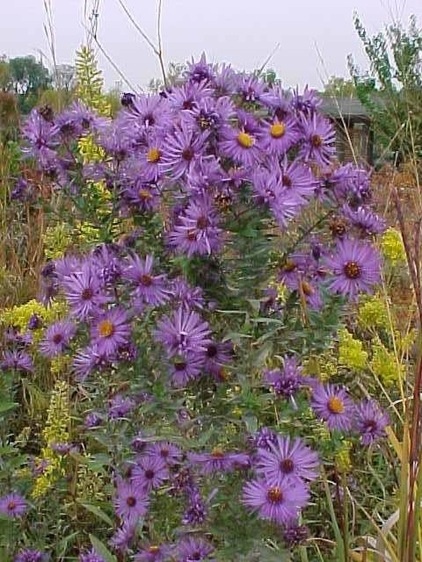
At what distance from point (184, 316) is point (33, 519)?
81 cm

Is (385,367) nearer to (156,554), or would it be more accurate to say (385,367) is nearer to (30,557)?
(156,554)

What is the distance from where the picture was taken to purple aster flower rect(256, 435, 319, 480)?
0.94 metres

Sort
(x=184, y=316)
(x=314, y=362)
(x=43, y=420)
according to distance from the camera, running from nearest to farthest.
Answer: (x=184, y=316)
(x=314, y=362)
(x=43, y=420)

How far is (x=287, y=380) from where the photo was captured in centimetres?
98

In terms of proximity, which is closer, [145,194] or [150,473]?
[145,194]

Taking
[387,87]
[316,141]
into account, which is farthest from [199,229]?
[387,87]

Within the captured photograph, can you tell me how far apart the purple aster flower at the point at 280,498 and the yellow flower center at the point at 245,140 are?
0.35 m

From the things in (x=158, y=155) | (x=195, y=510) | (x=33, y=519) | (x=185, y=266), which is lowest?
(x=33, y=519)

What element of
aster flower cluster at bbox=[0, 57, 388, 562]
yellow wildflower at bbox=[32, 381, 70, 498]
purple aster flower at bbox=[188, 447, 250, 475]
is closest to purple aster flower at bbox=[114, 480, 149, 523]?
aster flower cluster at bbox=[0, 57, 388, 562]

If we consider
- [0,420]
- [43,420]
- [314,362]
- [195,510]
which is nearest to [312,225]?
[314,362]

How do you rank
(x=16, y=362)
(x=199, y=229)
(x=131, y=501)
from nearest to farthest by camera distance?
(x=199, y=229), (x=131, y=501), (x=16, y=362)

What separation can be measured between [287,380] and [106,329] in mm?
208

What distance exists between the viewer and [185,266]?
0.92 metres

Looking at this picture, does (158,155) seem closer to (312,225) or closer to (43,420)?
(312,225)
